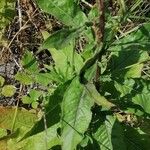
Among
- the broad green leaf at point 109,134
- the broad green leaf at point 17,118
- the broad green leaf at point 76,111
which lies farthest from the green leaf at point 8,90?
the broad green leaf at point 76,111

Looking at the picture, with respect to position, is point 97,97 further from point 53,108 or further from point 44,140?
point 44,140

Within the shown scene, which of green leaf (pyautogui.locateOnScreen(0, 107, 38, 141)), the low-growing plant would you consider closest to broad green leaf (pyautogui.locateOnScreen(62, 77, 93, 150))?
the low-growing plant

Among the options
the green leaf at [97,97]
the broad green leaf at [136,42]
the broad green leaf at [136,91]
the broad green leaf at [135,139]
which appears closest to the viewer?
the green leaf at [97,97]

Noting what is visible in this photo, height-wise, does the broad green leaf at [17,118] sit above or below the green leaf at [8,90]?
below

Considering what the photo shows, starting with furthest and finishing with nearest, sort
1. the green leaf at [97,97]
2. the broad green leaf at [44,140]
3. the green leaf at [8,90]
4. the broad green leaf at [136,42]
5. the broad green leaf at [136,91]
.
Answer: the green leaf at [8,90]
the broad green leaf at [44,140]
the broad green leaf at [136,91]
the broad green leaf at [136,42]
the green leaf at [97,97]

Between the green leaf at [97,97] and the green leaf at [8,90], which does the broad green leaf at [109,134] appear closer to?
the green leaf at [97,97]

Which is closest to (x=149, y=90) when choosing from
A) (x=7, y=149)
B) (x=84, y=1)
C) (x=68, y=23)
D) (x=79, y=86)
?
(x=79, y=86)
